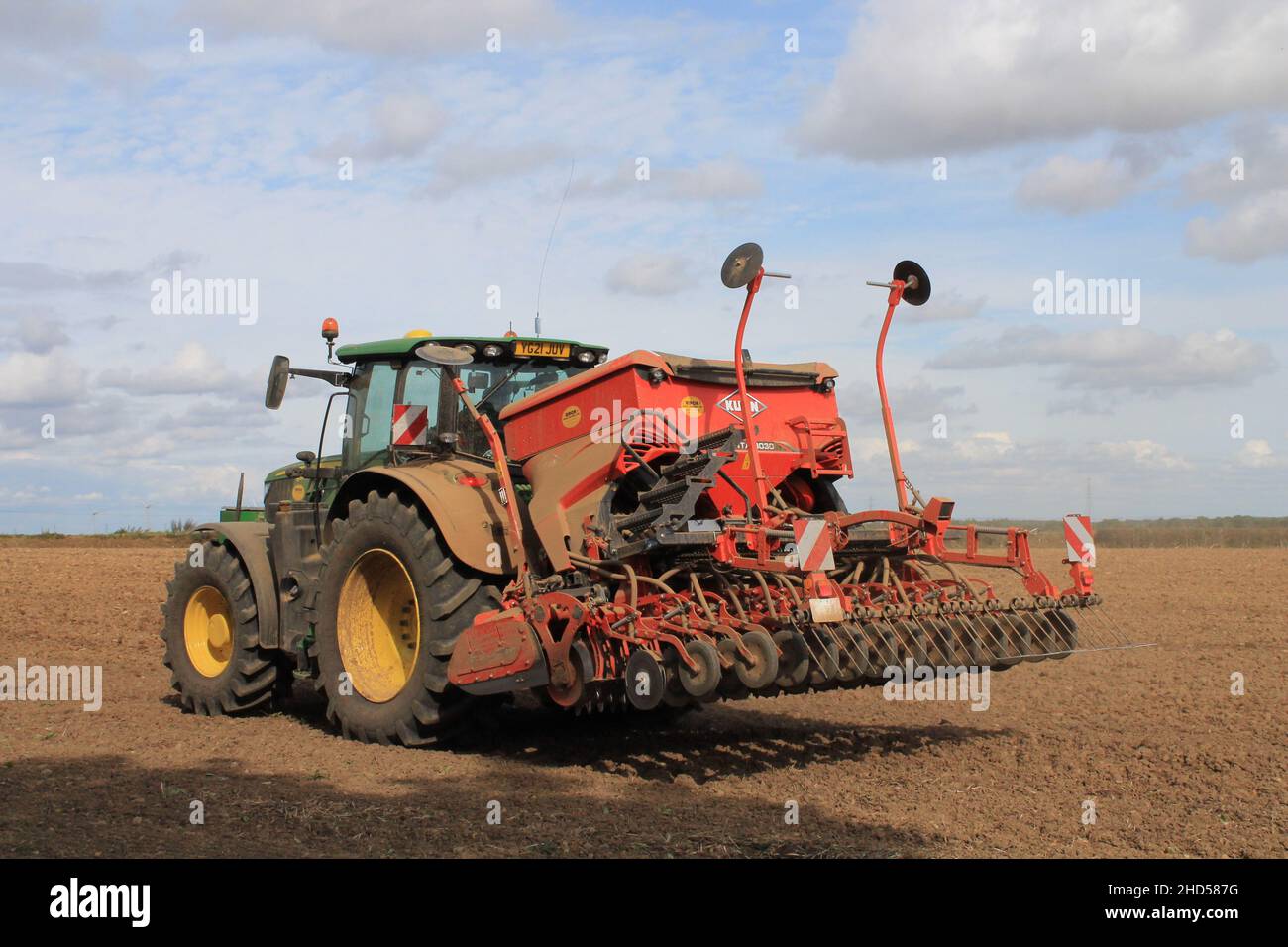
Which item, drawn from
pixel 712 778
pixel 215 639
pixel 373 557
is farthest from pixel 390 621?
pixel 712 778

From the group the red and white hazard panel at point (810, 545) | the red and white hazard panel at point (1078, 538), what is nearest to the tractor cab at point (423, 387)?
the red and white hazard panel at point (810, 545)

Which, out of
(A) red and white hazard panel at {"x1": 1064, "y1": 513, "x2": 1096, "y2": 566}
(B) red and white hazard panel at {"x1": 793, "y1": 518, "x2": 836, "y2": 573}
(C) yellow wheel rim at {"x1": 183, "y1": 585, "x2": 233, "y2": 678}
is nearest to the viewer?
(B) red and white hazard panel at {"x1": 793, "y1": 518, "x2": 836, "y2": 573}

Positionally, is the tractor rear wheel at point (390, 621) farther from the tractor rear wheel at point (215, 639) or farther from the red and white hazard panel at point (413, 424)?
the tractor rear wheel at point (215, 639)

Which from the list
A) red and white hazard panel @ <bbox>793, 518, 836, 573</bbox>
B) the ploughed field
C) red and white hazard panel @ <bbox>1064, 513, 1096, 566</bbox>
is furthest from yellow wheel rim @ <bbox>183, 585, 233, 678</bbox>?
red and white hazard panel @ <bbox>1064, 513, 1096, 566</bbox>

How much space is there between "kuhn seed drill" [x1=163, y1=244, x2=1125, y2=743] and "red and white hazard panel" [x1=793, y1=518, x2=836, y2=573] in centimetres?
2

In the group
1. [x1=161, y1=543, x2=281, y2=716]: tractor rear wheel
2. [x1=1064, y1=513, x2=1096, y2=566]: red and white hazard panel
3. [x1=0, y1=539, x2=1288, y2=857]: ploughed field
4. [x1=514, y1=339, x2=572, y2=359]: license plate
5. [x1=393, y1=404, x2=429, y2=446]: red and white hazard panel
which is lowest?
[x1=0, y1=539, x2=1288, y2=857]: ploughed field

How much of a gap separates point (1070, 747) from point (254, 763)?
187 inches

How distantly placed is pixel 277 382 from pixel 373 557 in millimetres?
1454

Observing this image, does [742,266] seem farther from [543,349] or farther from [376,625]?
[376,625]

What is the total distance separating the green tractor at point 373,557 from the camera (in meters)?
7.46

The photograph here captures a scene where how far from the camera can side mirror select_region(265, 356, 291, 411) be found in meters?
8.55

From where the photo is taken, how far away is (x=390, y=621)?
8.22 meters

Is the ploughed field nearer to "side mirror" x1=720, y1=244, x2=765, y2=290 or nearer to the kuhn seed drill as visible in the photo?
the kuhn seed drill

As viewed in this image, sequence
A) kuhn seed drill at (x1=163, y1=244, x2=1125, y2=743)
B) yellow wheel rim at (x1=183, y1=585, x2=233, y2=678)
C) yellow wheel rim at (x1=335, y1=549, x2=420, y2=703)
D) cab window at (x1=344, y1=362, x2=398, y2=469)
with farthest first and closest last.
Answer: yellow wheel rim at (x1=183, y1=585, x2=233, y2=678)
cab window at (x1=344, y1=362, x2=398, y2=469)
yellow wheel rim at (x1=335, y1=549, x2=420, y2=703)
kuhn seed drill at (x1=163, y1=244, x2=1125, y2=743)
